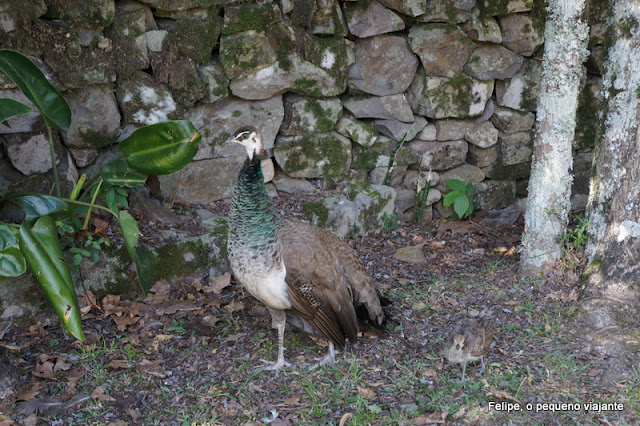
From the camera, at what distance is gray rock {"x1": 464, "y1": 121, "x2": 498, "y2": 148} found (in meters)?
5.98

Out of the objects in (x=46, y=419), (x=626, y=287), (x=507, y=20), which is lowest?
(x=46, y=419)

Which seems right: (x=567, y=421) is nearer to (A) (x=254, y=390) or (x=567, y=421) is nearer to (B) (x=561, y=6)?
(A) (x=254, y=390)

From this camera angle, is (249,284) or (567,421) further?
(249,284)

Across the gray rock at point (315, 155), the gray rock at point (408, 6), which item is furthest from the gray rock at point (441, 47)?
the gray rock at point (315, 155)

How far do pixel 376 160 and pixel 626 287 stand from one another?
256 centimetres

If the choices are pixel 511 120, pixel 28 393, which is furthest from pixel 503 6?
pixel 28 393

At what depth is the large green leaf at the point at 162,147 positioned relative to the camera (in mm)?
3797

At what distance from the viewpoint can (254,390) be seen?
11.8ft

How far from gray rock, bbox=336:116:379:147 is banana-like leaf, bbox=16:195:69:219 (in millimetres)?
2737

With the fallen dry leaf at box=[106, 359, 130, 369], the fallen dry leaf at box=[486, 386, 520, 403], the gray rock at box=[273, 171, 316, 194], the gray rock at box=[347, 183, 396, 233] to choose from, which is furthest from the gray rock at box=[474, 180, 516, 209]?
the fallen dry leaf at box=[106, 359, 130, 369]

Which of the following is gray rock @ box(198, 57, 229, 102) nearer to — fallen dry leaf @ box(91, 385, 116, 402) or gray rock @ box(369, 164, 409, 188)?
gray rock @ box(369, 164, 409, 188)

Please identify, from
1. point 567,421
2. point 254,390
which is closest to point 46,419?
point 254,390

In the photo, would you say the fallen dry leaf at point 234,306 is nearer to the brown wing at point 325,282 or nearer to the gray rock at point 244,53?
the brown wing at point 325,282

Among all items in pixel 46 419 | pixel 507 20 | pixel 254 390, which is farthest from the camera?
pixel 507 20
